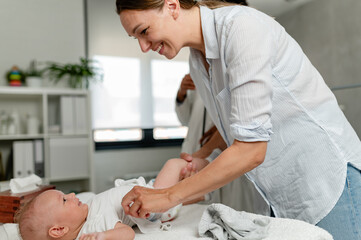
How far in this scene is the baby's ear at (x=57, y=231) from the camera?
105cm

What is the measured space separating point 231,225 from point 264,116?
0.30m

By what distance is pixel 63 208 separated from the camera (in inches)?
43.3

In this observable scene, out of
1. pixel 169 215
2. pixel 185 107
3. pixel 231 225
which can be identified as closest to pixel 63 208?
pixel 169 215

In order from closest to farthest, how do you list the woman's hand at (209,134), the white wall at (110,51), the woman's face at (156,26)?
the woman's face at (156,26)
the woman's hand at (209,134)
the white wall at (110,51)

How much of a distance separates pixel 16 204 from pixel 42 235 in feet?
0.70

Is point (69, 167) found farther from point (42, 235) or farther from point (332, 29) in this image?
point (332, 29)

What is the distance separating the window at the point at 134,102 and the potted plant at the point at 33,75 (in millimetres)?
616

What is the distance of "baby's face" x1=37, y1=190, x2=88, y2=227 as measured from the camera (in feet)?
3.54

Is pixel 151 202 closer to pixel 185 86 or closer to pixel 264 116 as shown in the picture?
pixel 264 116

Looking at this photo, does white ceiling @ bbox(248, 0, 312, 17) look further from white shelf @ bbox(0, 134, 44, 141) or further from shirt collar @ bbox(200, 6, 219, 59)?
shirt collar @ bbox(200, 6, 219, 59)

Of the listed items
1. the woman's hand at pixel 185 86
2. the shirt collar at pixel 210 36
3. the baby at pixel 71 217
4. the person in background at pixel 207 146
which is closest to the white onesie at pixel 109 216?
the baby at pixel 71 217

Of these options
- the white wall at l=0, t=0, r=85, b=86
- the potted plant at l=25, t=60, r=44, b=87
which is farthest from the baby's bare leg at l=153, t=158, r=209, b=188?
the white wall at l=0, t=0, r=85, b=86

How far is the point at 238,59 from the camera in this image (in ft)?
2.67

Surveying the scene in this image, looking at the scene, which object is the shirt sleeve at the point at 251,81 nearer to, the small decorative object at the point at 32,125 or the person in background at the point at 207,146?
the person in background at the point at 207,146
